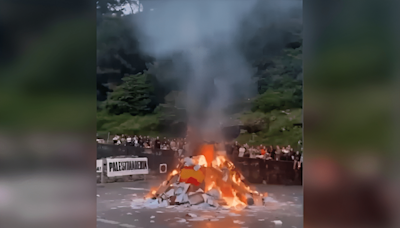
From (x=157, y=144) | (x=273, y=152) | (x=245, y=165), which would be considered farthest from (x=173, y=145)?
(x=273, y=152)

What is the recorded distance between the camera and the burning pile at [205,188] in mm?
5738

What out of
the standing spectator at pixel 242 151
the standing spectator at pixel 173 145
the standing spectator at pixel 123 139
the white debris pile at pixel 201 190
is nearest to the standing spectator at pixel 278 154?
the standing spectator at pixel 242 151

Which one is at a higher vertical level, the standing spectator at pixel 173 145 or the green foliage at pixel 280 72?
the green foliage at pixel 280 72

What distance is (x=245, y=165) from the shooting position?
891 cm

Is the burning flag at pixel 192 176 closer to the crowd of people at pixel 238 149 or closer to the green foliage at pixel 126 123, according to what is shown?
the crowd of people at pixel 238 149

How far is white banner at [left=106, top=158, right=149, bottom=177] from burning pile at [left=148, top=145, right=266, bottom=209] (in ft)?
7.71

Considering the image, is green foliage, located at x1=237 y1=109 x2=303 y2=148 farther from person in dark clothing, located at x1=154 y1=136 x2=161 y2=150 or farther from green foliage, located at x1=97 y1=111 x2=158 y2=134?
green foliage, located at x1=97 y1=111 x2=158 y2=134

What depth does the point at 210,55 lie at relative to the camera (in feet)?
30.0

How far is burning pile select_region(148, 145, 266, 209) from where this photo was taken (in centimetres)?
574

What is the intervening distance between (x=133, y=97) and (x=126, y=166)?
2.22m

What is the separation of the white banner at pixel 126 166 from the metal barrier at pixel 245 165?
20 cm

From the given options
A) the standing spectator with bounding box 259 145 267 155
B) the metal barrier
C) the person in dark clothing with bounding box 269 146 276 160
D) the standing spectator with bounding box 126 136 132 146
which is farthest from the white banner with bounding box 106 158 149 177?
the person in dark clothing with bounding box 269 146 276 160

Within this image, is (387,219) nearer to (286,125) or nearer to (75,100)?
(75,100)

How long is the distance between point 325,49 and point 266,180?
25.3ft
